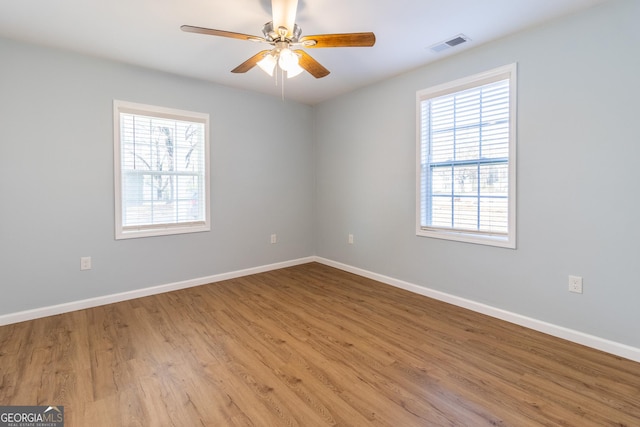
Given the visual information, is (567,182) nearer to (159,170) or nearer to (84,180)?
(159,170)

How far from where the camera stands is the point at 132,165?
3338 mm

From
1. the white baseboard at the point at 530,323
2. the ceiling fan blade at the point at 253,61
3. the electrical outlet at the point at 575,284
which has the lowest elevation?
the white baseboard at the point at 530,323

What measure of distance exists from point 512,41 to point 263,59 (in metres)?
2.13

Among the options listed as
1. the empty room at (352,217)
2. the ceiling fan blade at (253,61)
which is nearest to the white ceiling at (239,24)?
the empty room at (352,217)

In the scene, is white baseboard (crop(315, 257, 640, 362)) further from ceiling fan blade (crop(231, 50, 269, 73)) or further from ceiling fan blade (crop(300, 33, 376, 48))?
ceiling fan blade (crop(231, 50, 269, 73))

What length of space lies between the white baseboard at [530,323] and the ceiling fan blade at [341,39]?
2.53 metres

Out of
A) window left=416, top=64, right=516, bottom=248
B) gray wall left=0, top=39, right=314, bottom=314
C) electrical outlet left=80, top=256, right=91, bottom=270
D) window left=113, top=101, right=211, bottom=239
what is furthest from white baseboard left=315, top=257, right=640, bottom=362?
electrical outlet left=80, top=256, right=91, bottom=270

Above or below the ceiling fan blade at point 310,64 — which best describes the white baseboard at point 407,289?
below

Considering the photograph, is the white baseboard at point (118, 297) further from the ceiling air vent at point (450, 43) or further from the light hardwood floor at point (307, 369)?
the ceiling air vent at point (450, 43)

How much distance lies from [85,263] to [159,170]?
3.97 ft

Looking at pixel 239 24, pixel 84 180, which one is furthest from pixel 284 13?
pixel 84 180

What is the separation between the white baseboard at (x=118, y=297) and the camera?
2771 mm

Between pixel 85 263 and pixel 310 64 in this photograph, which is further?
pixel 85 263

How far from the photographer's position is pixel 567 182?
2.39 meters
